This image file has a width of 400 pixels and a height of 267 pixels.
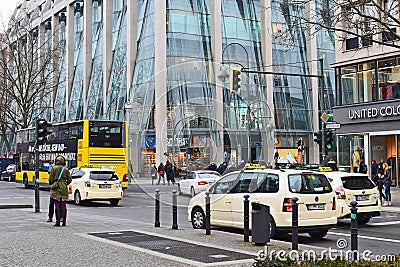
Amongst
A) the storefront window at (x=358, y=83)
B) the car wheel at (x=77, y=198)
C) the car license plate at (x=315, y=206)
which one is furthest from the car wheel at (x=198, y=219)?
the storefront window at (x=358, y=83)

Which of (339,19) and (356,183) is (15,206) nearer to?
(356,183)

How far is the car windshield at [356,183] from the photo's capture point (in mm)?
16430

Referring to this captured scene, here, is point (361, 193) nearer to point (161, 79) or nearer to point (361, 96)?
point (161, 79)

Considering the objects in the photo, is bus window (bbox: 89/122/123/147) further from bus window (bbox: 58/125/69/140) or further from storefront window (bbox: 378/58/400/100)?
storefront window (bbox: 378/58/400/100)

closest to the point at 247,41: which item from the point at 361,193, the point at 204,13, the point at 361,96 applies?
the point at 204,13

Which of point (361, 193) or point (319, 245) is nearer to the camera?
point (319, 245)

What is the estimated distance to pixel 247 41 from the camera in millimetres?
55531

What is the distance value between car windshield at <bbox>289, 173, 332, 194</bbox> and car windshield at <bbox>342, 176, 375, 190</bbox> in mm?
3387

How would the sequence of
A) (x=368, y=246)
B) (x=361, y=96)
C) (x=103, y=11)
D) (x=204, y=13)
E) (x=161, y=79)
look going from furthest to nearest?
(x=103, y=11), (x=204, y=13), (x=361, y=96), (x=368, y=246), (x=161, y=79)

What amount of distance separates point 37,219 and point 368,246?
9.74 meters

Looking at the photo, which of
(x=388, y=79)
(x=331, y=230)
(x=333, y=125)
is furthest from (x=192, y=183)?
(x=388, y=79)

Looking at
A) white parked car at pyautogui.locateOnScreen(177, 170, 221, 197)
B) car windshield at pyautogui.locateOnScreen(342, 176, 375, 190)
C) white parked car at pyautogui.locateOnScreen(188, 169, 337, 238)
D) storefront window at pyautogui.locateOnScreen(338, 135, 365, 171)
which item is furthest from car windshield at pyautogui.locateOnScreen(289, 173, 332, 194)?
storefront window at pyautogui.locateOnScreen(338, 135, 365, 171)

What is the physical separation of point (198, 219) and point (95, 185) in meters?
10.9

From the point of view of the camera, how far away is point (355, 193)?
645 inches
